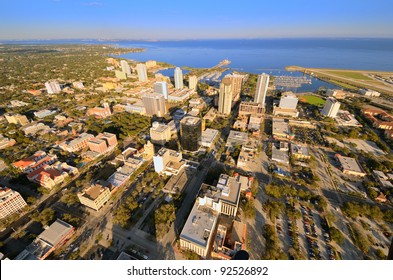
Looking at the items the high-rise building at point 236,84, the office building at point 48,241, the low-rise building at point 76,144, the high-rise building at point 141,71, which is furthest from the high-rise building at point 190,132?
the high-rise building at point 141,71

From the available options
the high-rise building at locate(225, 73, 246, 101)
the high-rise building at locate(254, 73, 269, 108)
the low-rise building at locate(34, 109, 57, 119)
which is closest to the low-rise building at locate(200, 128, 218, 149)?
the high-rise building at locate(254, 73, 269, 108)

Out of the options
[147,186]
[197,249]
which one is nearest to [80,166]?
[147,186]

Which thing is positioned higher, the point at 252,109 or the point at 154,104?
the point at 154,104

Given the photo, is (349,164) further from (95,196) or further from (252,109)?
(95,196)

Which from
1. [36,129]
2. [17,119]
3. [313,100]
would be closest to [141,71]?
[17,119]

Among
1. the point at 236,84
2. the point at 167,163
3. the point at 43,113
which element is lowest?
the point at 167,163

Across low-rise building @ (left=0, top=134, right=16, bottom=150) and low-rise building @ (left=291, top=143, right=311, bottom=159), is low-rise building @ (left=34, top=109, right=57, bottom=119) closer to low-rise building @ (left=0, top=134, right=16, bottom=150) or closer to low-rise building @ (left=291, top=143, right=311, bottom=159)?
low-rise building @ (left=0, top=134, right=16, bottom=150)

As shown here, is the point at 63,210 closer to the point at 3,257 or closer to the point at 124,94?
the point at 3,257
